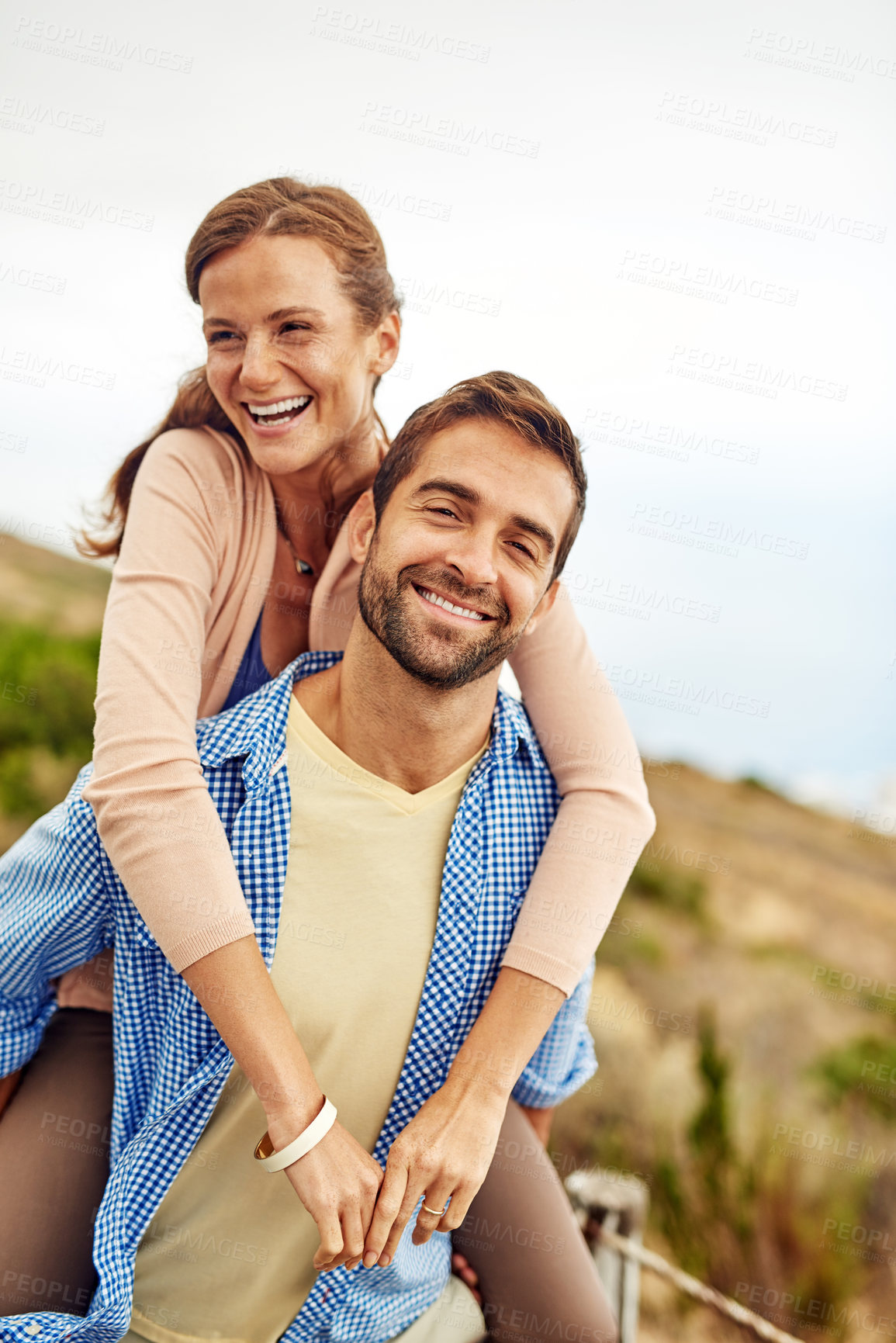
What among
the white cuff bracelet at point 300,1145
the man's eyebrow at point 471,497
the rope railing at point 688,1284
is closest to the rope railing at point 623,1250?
the rope railing at point 688,1284

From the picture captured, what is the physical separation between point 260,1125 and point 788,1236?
271 centimetres

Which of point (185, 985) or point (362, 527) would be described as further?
point (362, 527)

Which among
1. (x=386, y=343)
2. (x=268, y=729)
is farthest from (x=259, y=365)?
(x=268, y=729)

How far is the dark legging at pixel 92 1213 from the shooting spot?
1.44 metres

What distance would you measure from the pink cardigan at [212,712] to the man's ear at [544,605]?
0.07m

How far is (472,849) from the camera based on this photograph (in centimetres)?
156

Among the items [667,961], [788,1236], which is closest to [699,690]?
[788,1236]

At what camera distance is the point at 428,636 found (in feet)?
4.73

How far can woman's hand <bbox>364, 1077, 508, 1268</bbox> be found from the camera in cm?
132

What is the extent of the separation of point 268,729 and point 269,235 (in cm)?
85

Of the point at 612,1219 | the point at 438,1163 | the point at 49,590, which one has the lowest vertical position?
the point at 49,590

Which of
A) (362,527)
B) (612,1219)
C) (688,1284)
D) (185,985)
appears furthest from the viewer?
(612,1219)

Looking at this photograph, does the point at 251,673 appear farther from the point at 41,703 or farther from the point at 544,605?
the point at 41,703

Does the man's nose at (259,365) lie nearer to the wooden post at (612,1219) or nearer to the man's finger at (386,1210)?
the man's finger at (386,1210)
